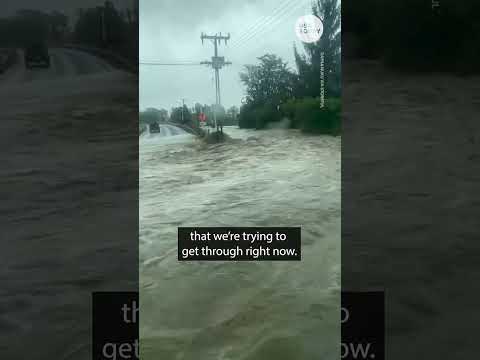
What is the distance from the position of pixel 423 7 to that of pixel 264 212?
1.45 m

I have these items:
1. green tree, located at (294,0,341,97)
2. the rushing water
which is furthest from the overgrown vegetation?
the rushing water

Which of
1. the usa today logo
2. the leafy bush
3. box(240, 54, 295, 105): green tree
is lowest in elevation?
the leafy bush

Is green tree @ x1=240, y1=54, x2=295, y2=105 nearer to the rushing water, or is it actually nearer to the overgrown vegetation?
the overgrown vegetation

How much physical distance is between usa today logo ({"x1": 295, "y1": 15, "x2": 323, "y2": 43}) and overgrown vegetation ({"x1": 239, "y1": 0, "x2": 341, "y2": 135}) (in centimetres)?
3

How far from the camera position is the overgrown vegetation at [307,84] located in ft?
8.14

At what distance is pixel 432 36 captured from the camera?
2561mm

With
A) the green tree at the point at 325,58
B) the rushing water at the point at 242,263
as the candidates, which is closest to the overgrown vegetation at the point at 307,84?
the green tree at the point at 325,58

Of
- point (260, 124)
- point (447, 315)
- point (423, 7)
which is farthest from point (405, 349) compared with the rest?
point (423, 7)

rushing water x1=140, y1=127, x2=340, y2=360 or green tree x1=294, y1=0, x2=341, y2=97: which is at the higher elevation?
green tree x1=294, y1=0, x2=341, y2=97

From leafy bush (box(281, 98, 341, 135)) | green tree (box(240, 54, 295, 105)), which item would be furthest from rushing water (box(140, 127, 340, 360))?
green tree (box(240, 54, 295, 105))

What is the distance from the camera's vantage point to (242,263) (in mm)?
2453

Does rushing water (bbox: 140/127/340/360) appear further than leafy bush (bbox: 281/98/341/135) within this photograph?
No

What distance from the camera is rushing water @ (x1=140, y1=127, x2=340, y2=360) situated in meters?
2.39

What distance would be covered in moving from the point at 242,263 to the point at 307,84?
3.47 ft
